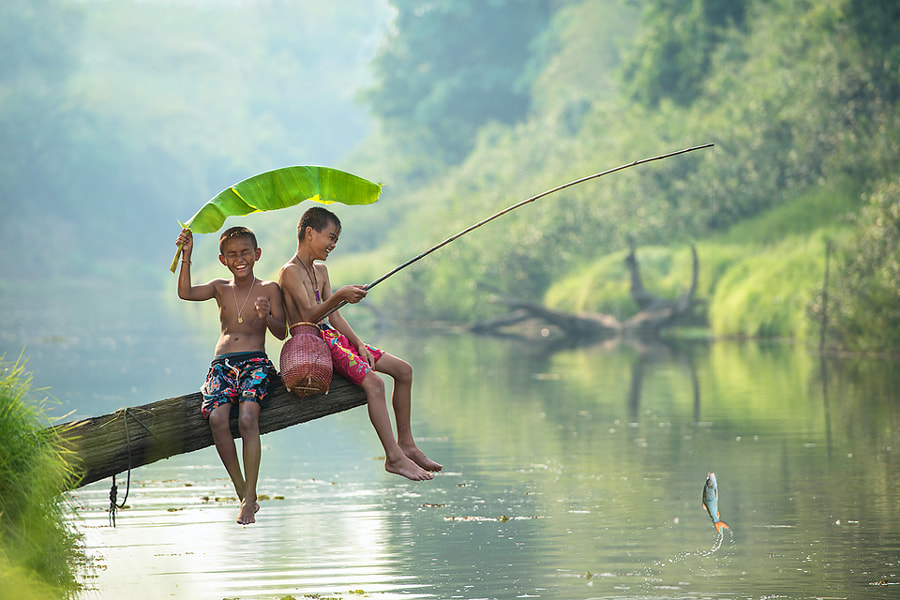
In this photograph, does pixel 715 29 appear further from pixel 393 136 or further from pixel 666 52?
pixel 393 136

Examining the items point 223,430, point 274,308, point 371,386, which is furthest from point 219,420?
point 371,386

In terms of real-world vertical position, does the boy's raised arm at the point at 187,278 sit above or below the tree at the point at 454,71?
below

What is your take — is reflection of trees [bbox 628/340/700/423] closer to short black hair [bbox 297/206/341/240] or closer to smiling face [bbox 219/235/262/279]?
short black hair [bbox 297/206/341/240]

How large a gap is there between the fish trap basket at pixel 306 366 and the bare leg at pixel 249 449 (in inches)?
10.7

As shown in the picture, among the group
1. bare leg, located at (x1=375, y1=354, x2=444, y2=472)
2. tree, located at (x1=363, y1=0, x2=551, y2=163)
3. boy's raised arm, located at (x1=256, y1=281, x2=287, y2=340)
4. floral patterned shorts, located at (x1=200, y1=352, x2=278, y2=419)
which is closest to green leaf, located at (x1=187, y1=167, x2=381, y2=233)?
boy's raised arm, located at (x1=256, y1=281, x2=287, y2=340)

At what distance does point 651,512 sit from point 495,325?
95.8ft

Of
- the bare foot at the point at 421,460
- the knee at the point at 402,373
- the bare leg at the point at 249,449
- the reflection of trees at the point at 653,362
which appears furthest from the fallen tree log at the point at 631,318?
the bare leg at the point at 249,449

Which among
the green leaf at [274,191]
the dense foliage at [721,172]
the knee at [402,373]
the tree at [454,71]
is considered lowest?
the knee at [402,373]

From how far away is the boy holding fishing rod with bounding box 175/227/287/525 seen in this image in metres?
7.63

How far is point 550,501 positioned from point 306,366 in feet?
17.5

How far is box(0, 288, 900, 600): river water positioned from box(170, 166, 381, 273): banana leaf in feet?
8.97

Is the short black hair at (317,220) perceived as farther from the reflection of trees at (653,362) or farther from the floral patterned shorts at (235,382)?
the reflection of trees at (653,362)

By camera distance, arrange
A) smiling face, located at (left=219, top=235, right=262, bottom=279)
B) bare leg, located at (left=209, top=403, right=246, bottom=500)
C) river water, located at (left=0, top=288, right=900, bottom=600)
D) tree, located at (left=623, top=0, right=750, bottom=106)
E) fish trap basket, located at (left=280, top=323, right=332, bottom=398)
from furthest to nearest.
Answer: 1. tree, located at (left=623, top=0, right=750, bottom=106)
2. river water, located at (left=0, top=288, right=900, bottom=600)
3. smiling face, located at (left=219, top=235, right=262, bottom=279)
4. bare leg, located at (left=209, top=403, right=246, bottom=500)
5. fish trap basket, located at (left=280, top=323, right=332, bottom=398)

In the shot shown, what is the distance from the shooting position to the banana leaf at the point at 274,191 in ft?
25.3
